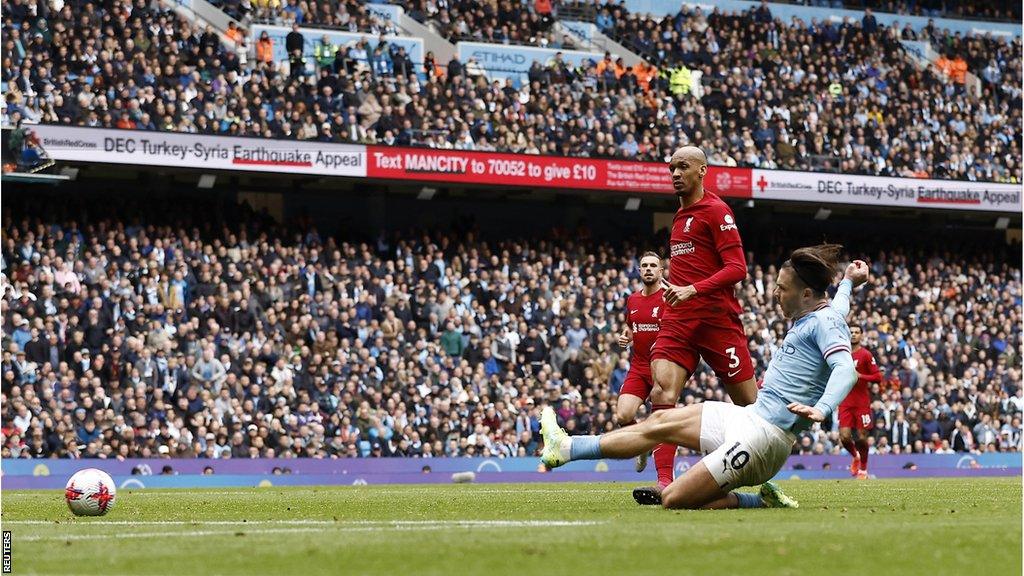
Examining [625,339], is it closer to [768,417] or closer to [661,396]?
[661,396]

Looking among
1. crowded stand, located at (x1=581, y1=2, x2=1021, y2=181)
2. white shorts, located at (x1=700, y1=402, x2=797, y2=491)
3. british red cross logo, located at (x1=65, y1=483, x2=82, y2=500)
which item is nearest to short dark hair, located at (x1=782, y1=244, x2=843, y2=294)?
white shorts, located at (x1=700, y1=402, x2=797, y2=491)

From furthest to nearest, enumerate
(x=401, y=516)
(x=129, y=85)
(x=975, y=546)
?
(x=129, y=85) < (x=401, y=516) < (x=975, y=546)

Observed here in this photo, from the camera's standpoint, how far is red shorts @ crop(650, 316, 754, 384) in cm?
1272

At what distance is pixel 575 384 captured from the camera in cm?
3266

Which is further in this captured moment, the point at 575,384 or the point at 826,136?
the point at 826,136

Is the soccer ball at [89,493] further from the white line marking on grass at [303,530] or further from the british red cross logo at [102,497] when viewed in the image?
the white line marking on grass at [303,530]

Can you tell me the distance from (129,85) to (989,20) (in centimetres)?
2907

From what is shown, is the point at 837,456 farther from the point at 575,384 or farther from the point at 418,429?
the point at 418,429

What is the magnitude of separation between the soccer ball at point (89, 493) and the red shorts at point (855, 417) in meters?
14.3

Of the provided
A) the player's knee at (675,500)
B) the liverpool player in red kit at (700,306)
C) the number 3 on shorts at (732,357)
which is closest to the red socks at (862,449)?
the liverpool player in red kit at (700,306)

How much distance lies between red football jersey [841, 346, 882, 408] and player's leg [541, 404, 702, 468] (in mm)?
12675

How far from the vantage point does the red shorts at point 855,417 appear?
2375 cm

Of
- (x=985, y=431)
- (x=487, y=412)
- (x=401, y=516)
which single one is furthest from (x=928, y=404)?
(x=401, y=516)

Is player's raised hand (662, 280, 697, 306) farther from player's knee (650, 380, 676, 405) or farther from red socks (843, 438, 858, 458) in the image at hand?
red socks (843, 438, 858, 458)
